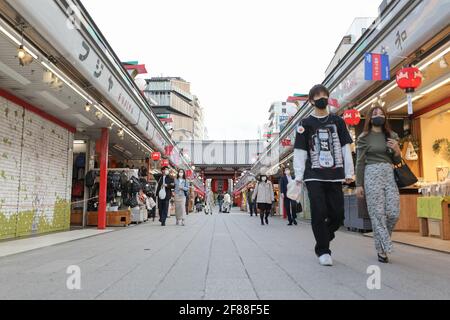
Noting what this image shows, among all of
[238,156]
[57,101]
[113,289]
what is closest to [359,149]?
[113,289]

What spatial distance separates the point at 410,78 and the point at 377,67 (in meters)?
0.69

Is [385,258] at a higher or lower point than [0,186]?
lower

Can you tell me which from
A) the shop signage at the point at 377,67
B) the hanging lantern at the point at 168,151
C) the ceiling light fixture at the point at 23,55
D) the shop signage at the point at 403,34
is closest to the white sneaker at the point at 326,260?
the shop signage at the point at 403,34

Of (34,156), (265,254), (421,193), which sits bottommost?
(265,254)

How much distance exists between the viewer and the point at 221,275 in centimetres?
351

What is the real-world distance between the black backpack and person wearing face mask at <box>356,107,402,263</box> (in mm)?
9575

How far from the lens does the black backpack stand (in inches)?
480

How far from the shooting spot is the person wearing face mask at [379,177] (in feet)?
14.0

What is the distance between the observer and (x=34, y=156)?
9055 millimetres

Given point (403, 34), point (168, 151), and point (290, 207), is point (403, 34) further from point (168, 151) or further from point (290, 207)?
point (168, 151)

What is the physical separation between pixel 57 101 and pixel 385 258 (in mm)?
7245
